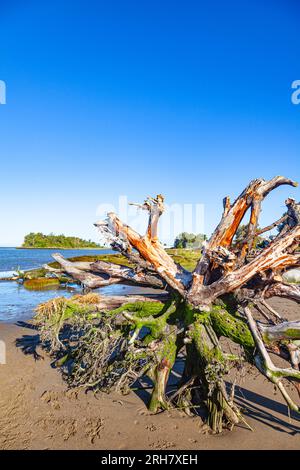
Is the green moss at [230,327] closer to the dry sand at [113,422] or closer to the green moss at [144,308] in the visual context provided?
the dry sand at [113,422]

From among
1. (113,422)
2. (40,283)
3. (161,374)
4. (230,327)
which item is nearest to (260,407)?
(230,327)

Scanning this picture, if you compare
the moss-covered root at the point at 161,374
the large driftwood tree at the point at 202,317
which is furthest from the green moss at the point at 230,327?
the moss-covered root at the point at 161,374

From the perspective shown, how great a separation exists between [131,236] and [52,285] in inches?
815

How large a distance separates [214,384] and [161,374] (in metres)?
1.29

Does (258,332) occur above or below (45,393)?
above

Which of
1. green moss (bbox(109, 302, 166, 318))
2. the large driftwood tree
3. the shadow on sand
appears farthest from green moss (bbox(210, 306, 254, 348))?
green moss (bbox(109, 302, 166, 318))

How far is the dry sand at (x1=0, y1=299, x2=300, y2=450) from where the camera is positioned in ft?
17.4

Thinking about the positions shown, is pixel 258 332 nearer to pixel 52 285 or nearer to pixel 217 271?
pixel 217 271

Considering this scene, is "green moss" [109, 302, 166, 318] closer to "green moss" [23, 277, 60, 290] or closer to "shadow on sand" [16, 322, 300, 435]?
"shadow on sand" [16, 322, 300, 435]

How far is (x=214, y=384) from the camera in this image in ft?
18.0

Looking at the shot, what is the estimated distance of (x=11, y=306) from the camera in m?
17.4

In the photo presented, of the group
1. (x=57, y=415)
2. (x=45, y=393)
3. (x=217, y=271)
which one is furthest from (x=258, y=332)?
(x=45, y=393)

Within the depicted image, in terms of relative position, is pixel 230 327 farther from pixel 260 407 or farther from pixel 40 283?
pixel 40 283
